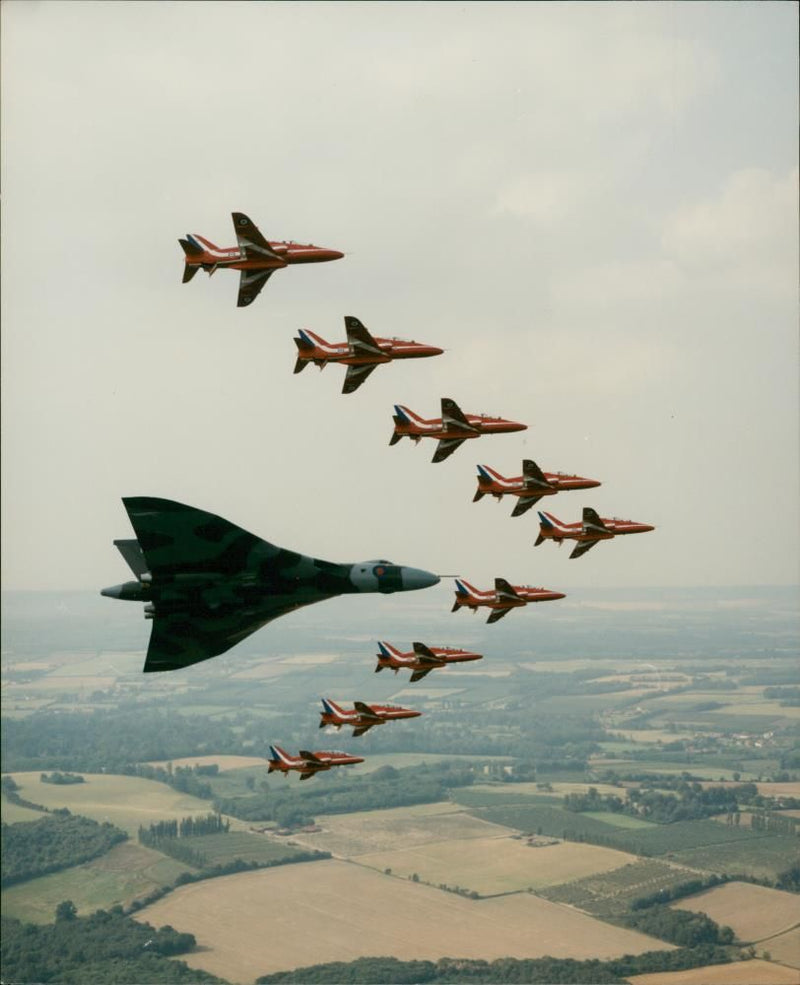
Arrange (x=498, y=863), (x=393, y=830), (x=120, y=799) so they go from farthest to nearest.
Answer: (x=120, y=799) < (x=393, y=830) < (x=498, y=863)

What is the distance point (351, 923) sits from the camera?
256ft

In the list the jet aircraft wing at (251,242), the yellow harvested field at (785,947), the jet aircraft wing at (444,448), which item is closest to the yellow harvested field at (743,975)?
the yellow harvested field at (785,947)

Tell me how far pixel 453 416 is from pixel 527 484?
3001 mm

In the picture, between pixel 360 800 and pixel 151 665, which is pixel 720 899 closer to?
pixel 360 800

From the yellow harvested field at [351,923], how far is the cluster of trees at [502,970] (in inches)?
33.8

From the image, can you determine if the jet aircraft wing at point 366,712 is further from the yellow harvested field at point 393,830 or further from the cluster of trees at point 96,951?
the yellow harvested field at point 393,830

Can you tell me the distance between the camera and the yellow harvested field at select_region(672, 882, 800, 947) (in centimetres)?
6259

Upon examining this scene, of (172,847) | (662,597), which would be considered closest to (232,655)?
(172,847)

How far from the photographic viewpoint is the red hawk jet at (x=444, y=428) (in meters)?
32.2

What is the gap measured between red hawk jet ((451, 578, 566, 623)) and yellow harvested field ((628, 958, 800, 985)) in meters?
35.8

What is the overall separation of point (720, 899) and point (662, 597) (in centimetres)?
1926

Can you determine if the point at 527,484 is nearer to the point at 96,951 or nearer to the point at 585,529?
the point at 585,529

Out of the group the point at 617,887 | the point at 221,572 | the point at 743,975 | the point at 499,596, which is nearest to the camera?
the point at 221,572

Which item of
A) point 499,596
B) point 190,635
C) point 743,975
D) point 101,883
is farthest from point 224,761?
point 499,596
